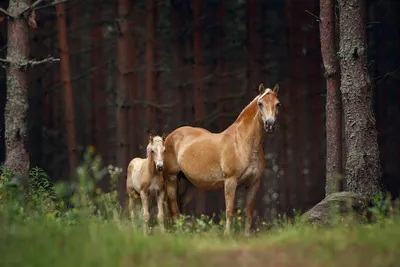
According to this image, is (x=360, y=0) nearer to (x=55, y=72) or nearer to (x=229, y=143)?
(x=229, y=143)

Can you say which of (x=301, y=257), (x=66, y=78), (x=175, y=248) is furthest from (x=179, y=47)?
(x=301, y=257)

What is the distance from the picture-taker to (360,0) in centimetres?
1470

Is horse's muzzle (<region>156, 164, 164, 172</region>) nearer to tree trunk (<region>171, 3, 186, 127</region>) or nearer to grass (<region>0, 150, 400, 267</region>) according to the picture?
grass (<region>0, 150, 400, 267</region>)

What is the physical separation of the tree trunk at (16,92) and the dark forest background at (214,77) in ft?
25.5

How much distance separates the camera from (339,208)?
13.4 meters

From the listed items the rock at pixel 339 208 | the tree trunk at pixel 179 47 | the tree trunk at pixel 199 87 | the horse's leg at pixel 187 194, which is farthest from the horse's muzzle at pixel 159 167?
the tree trunk at pixel 179 47

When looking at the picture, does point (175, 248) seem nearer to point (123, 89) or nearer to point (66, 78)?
point (123, 89)

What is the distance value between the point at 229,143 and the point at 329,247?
228 inches

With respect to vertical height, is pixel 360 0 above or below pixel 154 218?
above

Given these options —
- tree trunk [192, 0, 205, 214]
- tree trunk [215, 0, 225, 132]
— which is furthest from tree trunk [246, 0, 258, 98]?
tree trunk [192, 0, 205, 214]

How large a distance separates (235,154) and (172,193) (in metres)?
2.11

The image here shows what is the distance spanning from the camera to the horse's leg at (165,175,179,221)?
16.1 metres

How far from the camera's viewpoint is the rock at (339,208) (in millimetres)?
13133

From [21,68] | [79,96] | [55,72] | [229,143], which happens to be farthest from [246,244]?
[79,96]
